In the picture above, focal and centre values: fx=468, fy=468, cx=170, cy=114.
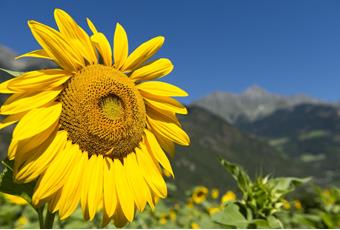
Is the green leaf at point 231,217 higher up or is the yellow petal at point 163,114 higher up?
the yellow petal at point 163,114

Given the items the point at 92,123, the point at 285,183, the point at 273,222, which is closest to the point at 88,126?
the point at 92,123

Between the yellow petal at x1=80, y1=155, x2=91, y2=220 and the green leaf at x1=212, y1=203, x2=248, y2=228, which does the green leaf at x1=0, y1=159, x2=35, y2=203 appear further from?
the green leaf at x1=212, y1=203, x2=248, y2=228

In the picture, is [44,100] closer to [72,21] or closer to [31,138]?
[31,138]

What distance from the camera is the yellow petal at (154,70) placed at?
7.09ft

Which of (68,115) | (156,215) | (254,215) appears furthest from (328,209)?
(68,115)

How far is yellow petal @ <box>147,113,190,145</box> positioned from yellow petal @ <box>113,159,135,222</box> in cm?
25

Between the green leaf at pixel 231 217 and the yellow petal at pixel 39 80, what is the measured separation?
122cm

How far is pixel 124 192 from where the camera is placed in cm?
192

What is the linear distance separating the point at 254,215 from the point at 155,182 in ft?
3.32

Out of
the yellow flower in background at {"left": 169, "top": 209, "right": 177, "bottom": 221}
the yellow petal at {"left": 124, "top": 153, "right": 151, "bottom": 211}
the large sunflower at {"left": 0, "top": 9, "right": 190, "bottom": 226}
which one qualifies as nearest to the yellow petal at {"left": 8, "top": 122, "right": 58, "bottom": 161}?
the large sunflower at {"left": 0, "top": 9, "right": 190, "bottom": 226}

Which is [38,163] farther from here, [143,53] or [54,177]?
[143,53]

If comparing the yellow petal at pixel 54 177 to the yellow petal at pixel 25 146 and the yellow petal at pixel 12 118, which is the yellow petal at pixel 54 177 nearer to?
the yellow petal at pixel 25 146

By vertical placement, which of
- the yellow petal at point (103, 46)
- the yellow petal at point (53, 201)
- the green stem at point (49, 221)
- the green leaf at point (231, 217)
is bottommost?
the green stem at point (49, 221)

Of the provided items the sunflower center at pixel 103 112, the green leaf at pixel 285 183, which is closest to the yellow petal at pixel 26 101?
the sunflower center at pixel 103 112
